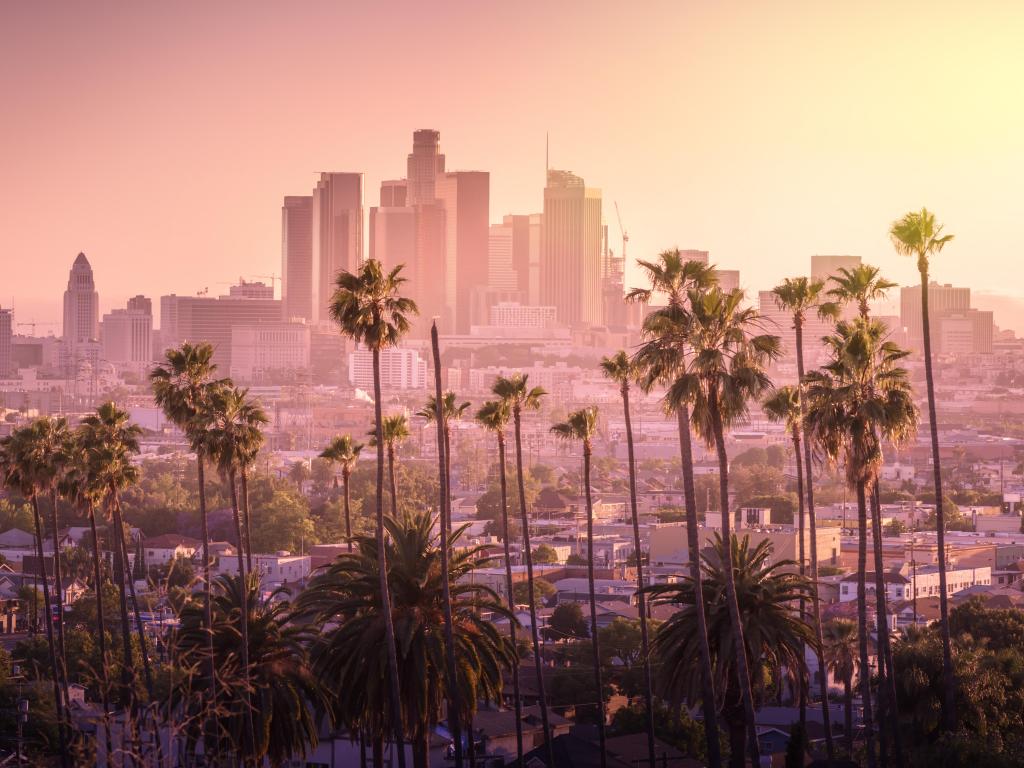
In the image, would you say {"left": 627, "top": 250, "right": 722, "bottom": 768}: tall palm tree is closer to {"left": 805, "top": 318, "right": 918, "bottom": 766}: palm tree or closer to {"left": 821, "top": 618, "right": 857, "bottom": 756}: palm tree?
{"left": 805, "top": 318, "right": 918, "bottom": 766}: palm tree

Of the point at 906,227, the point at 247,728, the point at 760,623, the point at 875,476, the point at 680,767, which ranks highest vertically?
the point at 906,227

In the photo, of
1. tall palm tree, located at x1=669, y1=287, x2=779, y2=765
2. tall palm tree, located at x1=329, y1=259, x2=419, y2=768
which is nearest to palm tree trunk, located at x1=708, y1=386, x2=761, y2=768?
tall palm tree, located at x1=669, y1=287, x2=779, y2=765

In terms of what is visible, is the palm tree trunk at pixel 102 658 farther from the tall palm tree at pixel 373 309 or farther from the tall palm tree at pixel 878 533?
the tall palm tree at pixel 878 533

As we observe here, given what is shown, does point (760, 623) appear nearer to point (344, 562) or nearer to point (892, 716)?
point (892, 716)

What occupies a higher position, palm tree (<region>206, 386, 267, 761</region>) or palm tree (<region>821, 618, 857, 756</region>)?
palm tree (<region>206, 386, 267, 761</region>)

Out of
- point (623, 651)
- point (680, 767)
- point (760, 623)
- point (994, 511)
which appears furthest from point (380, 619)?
point (994, 511)
